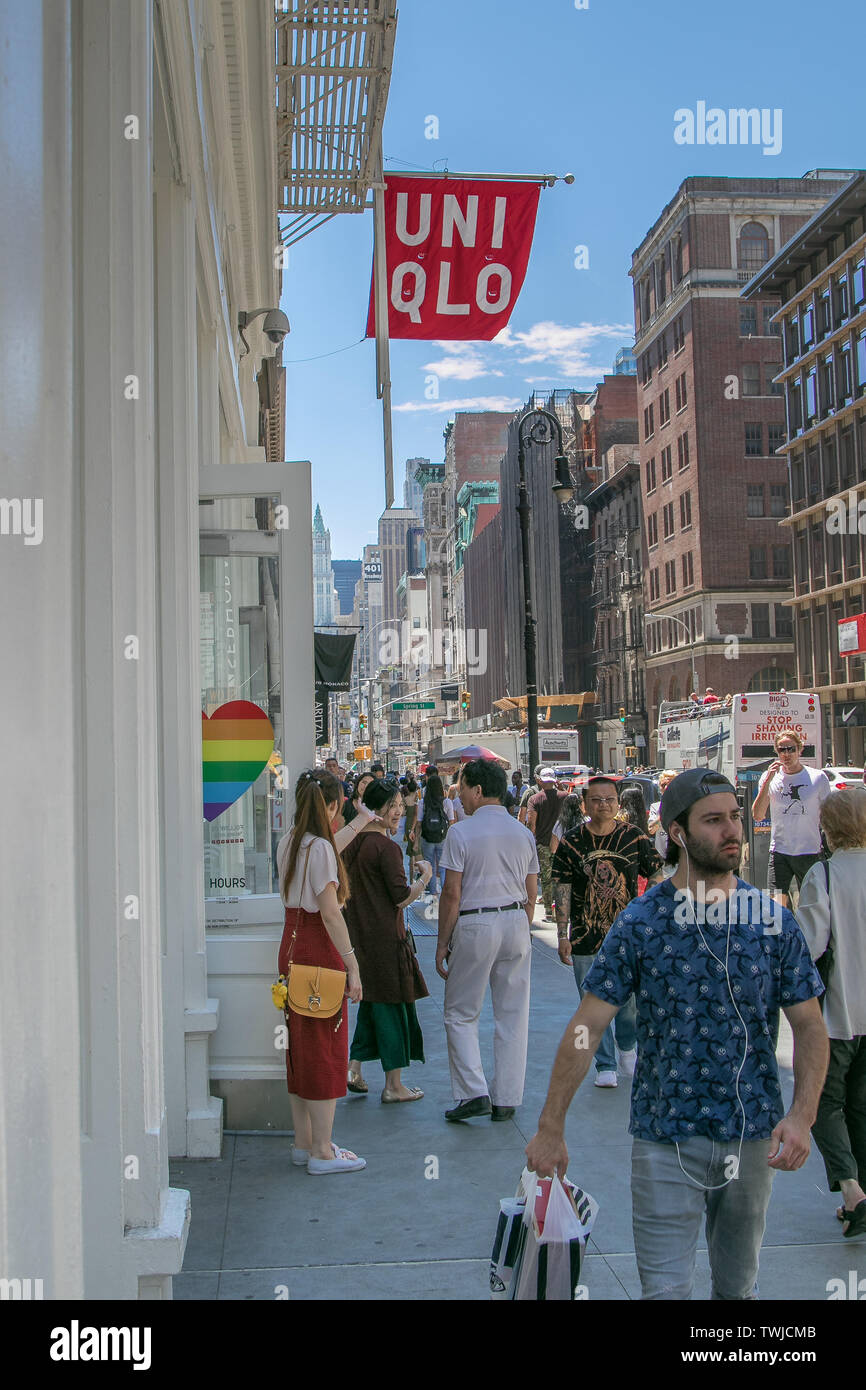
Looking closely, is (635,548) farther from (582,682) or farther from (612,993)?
(612,993)

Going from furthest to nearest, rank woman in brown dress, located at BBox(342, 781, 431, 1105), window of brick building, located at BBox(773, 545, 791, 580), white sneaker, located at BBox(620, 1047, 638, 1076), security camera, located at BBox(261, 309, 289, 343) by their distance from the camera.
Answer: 1. window of brick building, located at BBox(773, 545, 791, 580)
2. security camera, located at BBox(261, 309, 289, 343)
3. white sneaker, located at BBox(620, 1047, 638, 1076)
4. woman in brown dress, located at BBox(342, 781, 431, 1105)

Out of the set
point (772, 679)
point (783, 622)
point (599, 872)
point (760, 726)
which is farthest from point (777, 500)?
point (599, 872)

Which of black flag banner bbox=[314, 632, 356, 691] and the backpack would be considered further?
black flag banner bbox=[314, 632, 356, 691]

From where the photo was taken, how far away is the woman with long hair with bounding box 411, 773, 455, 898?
18.6 metres

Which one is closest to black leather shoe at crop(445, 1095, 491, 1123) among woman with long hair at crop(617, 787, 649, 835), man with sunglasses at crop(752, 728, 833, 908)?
woman with long hair at crop(617, 787, 649, 835)

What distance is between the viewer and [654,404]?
70.8 meters

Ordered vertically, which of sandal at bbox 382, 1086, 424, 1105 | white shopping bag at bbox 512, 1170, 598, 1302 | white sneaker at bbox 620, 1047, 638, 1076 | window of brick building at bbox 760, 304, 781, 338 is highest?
window of brick building at bbox 760, 304, 781, 338

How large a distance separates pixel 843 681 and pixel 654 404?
26.1 metres

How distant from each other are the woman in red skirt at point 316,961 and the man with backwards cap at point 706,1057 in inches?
104

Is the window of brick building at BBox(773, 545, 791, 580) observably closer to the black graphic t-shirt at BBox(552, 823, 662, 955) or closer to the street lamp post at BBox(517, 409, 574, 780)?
the street lamp post at BBox(517, 409, 574, 780)

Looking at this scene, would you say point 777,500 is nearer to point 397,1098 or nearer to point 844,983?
point 397,1098

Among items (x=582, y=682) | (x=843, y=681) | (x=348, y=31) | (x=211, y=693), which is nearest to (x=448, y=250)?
(x=348, y=31)

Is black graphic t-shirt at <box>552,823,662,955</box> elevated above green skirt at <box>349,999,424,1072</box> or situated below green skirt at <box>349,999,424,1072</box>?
above

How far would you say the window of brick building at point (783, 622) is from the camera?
2512 inches
